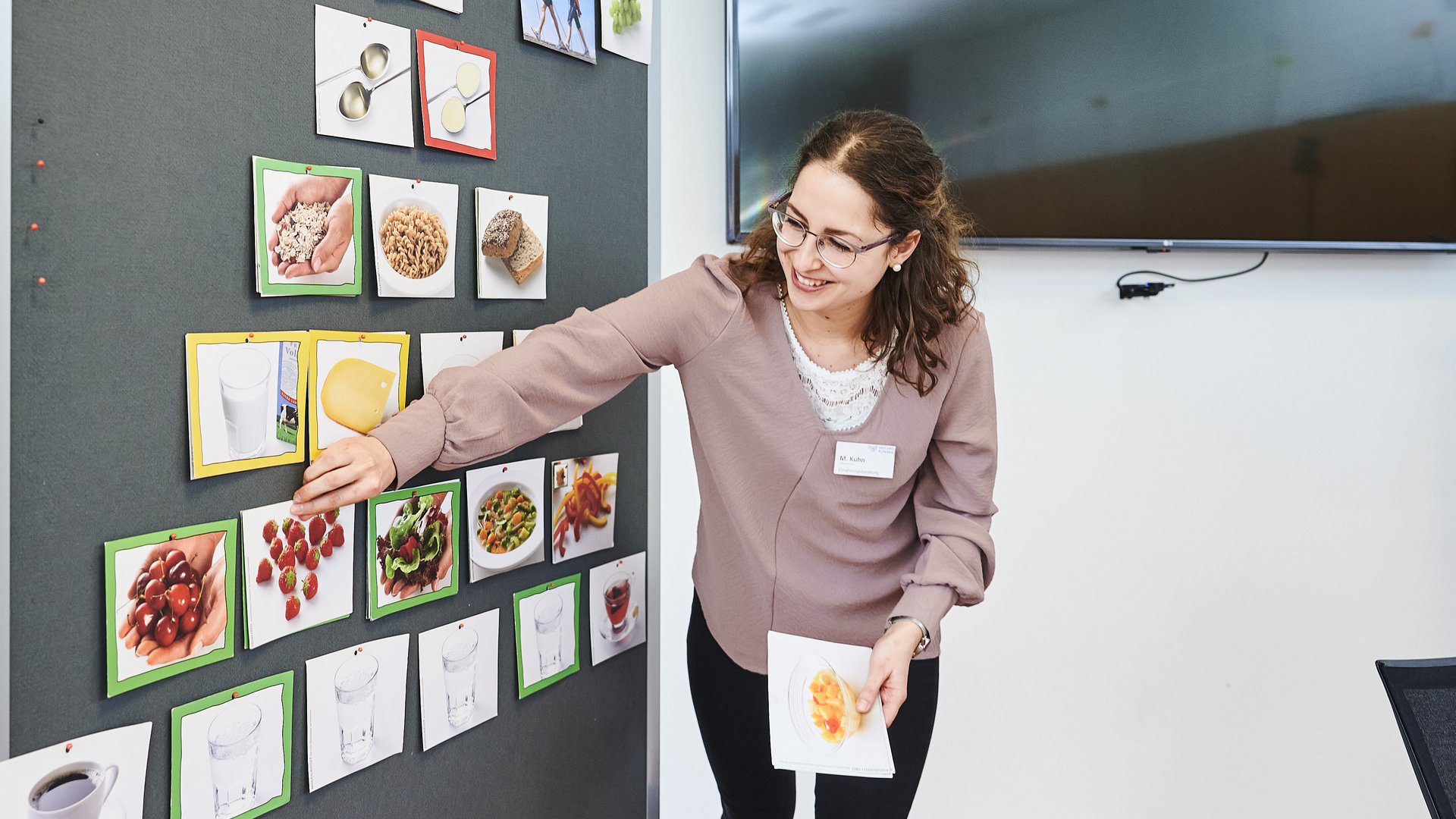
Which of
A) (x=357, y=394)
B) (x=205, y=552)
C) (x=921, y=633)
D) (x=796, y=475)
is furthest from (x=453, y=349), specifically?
(x=921, y=633)

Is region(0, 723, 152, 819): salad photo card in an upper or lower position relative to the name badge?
lower

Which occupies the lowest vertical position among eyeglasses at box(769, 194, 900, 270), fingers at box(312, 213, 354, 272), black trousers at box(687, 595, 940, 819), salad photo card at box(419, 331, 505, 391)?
black trousers at box(687, 595, 940, 819)

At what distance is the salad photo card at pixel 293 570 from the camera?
92 centimetres

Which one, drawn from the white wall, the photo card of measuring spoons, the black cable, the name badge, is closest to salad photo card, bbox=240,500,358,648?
the photo card of measuring spoons

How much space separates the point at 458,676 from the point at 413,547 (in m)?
0.19

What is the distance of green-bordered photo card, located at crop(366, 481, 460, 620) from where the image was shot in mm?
1040

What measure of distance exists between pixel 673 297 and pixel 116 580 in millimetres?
671

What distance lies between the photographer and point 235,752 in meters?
0.92

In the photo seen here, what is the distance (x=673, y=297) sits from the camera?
118 centimetres

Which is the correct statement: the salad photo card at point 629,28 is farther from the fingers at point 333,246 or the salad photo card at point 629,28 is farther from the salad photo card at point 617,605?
the salad photo card at point 617,605

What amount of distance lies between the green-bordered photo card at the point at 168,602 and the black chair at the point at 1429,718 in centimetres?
115

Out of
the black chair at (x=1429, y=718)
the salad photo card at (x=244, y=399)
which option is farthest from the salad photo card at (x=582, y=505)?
the black chair at (x=1429, y=718)

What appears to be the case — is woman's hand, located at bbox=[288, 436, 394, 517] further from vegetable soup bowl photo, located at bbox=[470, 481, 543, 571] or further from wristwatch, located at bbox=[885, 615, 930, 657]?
wristwatch, located at bbox=[885, 615, 930, 657]

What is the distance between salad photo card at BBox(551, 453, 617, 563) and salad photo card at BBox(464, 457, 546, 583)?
0.10 ft
